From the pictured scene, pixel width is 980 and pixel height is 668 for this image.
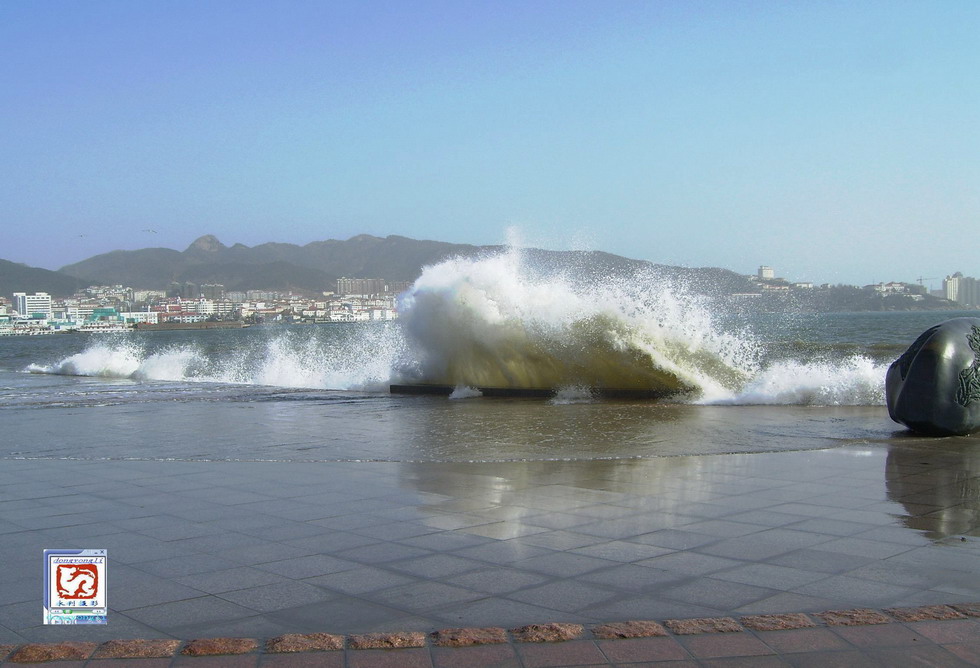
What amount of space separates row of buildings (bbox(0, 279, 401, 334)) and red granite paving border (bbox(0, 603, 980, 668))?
12487cm

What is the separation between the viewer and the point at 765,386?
15.1 m

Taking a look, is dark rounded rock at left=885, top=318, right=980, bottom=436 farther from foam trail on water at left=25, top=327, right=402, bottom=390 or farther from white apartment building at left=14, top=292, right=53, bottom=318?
white apartment building at left=14, top=292, right=53, bottom=318

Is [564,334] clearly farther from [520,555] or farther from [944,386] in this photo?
[520,555]

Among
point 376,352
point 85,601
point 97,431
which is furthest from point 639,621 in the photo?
point 376,352

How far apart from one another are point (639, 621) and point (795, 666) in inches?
26.5

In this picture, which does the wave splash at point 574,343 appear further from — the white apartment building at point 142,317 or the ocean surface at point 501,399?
the white apartment building at point 142,317

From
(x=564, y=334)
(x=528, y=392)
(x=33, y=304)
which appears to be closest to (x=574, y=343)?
(x=564, y=334)

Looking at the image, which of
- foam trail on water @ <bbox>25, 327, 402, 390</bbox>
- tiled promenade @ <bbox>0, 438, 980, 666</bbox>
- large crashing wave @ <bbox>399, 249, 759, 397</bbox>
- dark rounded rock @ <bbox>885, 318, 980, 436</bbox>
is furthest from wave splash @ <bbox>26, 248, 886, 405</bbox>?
tiled promenade @ <bbox>0, 438, 980, 666</bbox>

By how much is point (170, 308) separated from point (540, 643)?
16142cm

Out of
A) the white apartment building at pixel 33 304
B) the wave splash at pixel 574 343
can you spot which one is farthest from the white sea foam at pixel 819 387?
the white apartment building at pixel 33 304

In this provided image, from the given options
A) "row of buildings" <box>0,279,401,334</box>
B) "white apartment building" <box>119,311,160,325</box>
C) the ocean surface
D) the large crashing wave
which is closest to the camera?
the ocean surface

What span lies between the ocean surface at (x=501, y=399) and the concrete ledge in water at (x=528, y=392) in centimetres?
30

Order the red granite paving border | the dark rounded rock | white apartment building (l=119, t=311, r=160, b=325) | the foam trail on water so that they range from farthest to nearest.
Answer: white apartment building (l=119, t=311, r=160, b=325)
the foam trail on water
the dark rounded rock
the red granite paving border

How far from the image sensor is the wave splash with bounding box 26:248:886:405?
15992mm
